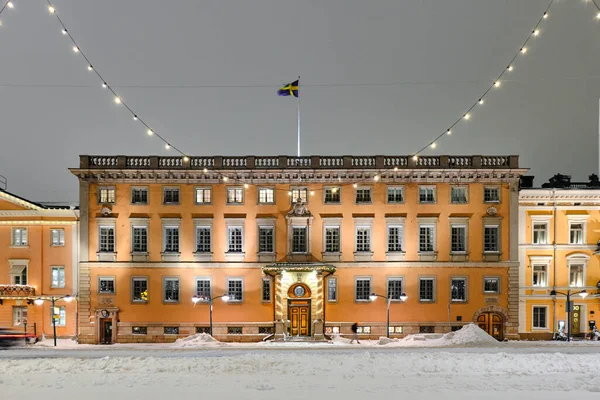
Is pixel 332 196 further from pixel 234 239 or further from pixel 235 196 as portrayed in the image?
pixel 234 239

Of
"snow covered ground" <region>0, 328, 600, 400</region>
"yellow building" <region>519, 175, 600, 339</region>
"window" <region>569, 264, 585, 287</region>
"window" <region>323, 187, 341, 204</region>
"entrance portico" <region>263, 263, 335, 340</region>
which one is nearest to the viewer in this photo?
"snow covered ground" <region>0, 328, 600, 400</region>

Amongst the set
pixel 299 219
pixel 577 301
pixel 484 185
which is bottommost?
pixel 577 301

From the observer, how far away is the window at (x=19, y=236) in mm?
37844

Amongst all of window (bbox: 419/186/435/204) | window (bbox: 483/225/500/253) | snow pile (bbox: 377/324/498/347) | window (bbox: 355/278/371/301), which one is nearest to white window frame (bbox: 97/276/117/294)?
window (bbox: 355/278/371/301)

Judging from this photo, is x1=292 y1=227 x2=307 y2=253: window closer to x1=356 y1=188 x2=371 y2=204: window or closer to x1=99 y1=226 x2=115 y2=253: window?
x1=356 y1=188 x2=371 y2=204: window

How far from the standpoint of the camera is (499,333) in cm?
3712

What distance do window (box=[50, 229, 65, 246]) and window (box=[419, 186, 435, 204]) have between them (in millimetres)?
26155

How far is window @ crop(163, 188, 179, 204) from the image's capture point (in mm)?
37312

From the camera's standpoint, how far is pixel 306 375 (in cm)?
2231

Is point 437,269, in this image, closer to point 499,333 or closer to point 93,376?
point 499,333

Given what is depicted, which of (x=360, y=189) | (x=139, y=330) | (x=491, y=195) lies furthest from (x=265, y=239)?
(x=491, y=195)

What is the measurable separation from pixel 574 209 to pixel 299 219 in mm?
19822

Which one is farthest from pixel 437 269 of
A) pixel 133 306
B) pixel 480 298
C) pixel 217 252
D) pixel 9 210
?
pixel 9 210

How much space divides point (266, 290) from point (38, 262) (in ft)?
54.9
